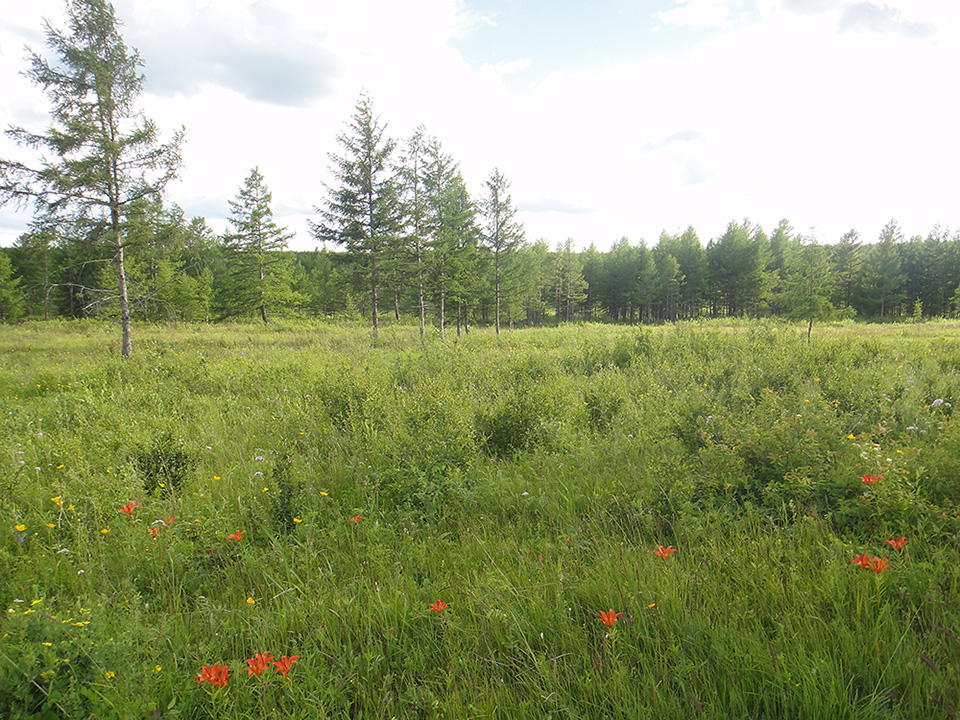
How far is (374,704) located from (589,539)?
1491mm

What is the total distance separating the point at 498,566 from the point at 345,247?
2283 cm

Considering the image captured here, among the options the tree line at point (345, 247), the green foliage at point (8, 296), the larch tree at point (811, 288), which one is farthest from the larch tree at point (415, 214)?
the green foliage at point (8, 296)

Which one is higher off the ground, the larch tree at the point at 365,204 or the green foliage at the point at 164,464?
the larch tree at the point at 365,204

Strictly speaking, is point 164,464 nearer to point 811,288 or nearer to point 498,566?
point 498,566

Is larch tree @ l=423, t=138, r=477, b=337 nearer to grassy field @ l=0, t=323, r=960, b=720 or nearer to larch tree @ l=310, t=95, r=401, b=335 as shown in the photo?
larch tree @ l=310, t=95, r=401, b=335

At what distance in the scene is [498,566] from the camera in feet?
7.81

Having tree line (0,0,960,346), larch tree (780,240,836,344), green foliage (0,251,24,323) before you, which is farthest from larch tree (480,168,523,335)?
green foliage (0,251,24,323)

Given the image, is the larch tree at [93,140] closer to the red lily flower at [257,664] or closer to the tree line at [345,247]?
the tree line at [345,247]

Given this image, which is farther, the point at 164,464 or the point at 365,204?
A: the point at 365,204

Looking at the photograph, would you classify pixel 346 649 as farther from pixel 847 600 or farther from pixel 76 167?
pixel 76 167

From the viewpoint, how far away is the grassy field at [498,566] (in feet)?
5.11

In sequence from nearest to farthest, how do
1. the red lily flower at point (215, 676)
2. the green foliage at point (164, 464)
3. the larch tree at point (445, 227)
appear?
the red lily flower at point (215, 676) < the green foliage at point (164, 464) < the larch tree at point (445, 227)

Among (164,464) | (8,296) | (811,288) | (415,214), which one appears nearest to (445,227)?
(415,214)

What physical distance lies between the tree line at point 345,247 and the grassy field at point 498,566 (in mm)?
12911
